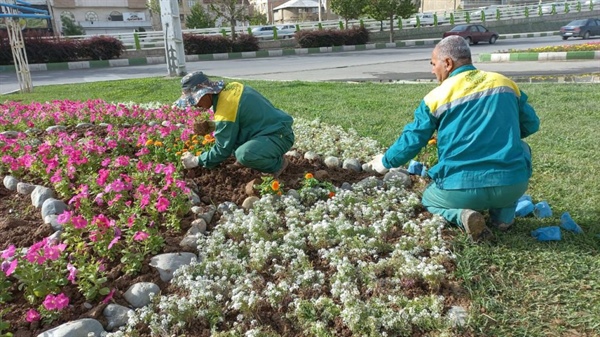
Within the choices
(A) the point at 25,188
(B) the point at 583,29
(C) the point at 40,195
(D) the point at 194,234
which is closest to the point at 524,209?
(D) the point at 194,234

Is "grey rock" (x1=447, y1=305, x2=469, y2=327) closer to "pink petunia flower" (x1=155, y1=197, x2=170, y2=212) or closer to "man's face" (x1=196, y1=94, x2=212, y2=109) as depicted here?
"pink petunia flower" (x1=155, y1=197, x2=170, y2=212)

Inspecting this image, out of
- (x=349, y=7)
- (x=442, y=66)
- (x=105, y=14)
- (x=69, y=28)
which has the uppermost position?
(x=105, y=14)

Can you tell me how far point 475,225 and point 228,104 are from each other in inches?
75.4

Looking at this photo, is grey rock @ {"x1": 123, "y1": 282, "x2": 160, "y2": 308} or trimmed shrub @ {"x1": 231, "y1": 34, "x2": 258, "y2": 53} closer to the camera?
grey rock @ {"x1": 123, "y1": 282, "x2": 160, "y2": 308}

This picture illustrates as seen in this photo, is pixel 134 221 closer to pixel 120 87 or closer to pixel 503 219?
pixel 503 219

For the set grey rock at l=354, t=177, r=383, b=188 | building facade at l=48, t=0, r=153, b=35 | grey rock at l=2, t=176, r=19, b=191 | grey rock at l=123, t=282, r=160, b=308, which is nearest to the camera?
grey rock at l=123, t=282, r=160, b=308

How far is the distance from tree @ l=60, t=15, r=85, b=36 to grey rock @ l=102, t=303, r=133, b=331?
4314cm

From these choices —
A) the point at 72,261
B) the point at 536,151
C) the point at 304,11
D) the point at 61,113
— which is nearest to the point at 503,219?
the point at 536,151

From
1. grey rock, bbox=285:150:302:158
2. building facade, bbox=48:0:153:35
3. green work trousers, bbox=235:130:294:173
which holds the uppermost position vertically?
building facade, bbox=48:0:153:35

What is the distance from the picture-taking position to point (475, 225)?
2834 mm

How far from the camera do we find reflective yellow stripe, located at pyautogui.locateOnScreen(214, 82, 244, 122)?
3.50 meters

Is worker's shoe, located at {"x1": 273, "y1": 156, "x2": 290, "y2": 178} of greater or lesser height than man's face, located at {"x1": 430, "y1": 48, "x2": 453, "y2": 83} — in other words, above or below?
below

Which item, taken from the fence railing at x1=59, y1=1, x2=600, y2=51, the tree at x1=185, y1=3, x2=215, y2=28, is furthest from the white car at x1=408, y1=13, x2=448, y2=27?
the tree at x1=185, y1=3, x2=215, y2=28

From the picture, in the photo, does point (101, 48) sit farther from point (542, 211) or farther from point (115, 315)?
point (542, 211)
